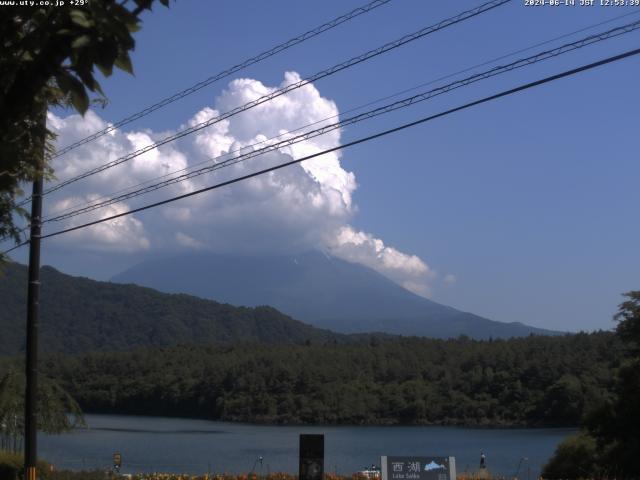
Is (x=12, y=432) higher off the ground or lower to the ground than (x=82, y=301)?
lower

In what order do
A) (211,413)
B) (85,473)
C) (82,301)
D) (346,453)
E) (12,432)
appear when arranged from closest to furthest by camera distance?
(85,473)
(12,432)
(346,453)
(211,413)
(82,301)

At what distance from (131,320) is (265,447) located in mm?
135780

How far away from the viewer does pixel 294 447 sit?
49438mm

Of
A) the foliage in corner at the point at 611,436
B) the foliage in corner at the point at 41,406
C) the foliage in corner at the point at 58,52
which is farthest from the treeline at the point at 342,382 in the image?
the foliage in corner at the point at 58,52

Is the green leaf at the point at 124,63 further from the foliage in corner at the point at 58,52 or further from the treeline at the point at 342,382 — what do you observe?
the treeline at the point at 342,382

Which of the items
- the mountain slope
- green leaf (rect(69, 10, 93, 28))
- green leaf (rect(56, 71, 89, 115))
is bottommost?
green leaf (rect(56, 71, 89, 115))

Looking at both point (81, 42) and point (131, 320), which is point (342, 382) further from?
point (131, 320)

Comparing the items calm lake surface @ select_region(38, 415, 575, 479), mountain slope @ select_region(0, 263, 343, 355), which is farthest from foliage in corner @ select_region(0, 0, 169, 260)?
mountain slope @ select_region(0, 263, 343, 355)

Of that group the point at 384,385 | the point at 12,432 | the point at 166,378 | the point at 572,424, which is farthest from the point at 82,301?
the point at 12,432

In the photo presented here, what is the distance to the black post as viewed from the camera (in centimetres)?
1633

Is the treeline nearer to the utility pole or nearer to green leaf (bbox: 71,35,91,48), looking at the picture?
the utility pole

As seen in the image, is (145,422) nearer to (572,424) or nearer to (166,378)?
(166,378)

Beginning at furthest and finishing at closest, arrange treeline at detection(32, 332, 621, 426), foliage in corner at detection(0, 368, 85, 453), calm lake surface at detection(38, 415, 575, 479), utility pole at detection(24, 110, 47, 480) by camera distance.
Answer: treeline at detection(32, 332, 621, 426)
calm lake surface at detection(38, 415, 575, 479)
foliage in corner at detection(0, 368, 85, 453)
utility pole at detection(24, 110, 47, 480)

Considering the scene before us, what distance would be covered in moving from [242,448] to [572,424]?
88.1ft
